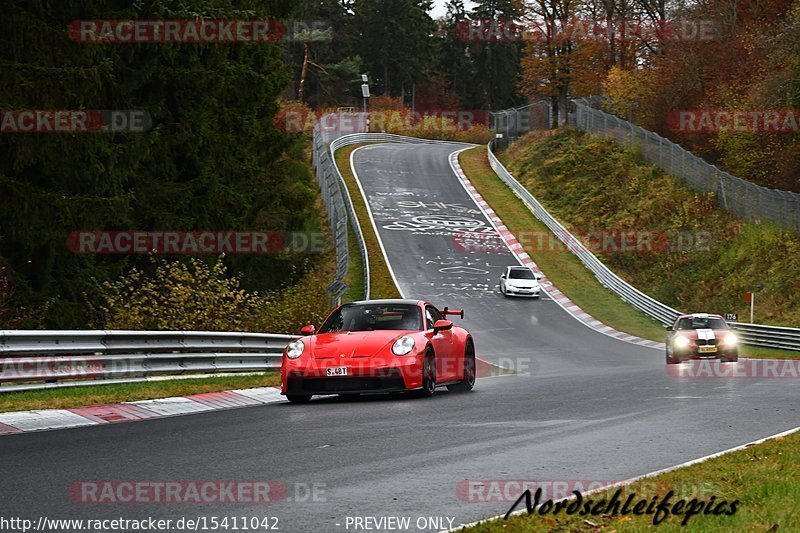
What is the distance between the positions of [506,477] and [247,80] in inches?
1142

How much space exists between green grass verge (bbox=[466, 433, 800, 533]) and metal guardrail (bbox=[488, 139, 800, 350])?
26.4 metres

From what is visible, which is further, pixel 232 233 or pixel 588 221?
pixel 588 221

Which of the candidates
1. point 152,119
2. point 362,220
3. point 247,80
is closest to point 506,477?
point 152,119

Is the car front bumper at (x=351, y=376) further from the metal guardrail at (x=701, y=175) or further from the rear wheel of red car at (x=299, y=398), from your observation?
the metal guardrail at (x=701, y=175)

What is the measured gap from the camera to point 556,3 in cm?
7638

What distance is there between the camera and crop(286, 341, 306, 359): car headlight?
51.2 ft

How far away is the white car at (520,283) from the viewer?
45031 millimetres

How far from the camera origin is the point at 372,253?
167 ft

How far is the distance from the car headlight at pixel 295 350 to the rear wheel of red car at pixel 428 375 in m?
1.69

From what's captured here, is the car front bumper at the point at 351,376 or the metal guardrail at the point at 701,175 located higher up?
the metal guardrail at the point at 701,175

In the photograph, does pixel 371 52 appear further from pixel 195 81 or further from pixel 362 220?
pixel 195 81

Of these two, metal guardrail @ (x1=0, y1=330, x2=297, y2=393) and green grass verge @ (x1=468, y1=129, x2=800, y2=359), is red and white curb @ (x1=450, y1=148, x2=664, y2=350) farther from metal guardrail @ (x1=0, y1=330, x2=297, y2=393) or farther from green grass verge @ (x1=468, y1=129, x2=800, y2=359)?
metal guardrail @ (x1=0, y1=330, x2=297, y2=393)

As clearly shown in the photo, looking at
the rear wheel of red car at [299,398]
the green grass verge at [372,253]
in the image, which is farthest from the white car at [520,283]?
the rear wheel of red car at [299,398]

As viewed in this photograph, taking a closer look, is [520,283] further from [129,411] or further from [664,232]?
[129,411]
